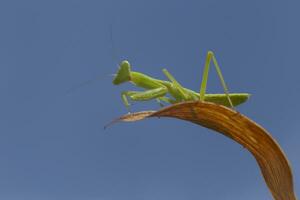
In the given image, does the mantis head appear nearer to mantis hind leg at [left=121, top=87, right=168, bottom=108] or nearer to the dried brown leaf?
mantis hind leg at [left=121, top=87, right=168, bottom=108]

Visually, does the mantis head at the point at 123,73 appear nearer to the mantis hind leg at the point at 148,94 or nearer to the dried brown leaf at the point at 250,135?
the mantis hind leg at the point at 148,94

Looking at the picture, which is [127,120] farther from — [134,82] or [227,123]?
[134,82]

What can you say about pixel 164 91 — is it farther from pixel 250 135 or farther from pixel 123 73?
pixel 250 135

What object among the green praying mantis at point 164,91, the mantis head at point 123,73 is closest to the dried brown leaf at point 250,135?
the green praying mantis at point 164,91

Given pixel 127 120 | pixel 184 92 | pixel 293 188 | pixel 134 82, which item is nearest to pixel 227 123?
pixel 293 188

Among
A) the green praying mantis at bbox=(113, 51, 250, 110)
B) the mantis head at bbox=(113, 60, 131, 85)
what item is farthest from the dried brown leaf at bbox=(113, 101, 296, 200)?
the mantis head at bbox=(113, 60, 131, 85)

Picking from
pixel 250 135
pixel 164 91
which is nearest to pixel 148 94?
pixel 164 91
